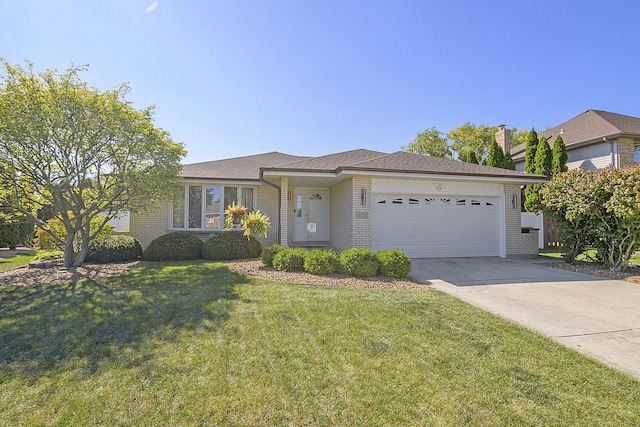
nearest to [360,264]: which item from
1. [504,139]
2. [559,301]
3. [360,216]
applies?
[360,216]

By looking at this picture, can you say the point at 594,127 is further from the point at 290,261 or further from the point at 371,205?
the point at 290,261

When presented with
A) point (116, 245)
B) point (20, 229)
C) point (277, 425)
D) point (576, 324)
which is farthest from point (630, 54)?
point (20, 229)

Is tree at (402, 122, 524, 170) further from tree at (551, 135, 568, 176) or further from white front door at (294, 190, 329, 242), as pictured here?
white front door at (294, 190, 329, 242)

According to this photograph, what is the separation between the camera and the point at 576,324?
13.9 ft

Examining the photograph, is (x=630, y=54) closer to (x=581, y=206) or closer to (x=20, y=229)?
(x=581, y=206)

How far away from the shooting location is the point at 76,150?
7457 millimetres

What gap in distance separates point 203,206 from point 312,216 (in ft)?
14.1

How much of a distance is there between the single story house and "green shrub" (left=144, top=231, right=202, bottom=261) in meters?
1.07

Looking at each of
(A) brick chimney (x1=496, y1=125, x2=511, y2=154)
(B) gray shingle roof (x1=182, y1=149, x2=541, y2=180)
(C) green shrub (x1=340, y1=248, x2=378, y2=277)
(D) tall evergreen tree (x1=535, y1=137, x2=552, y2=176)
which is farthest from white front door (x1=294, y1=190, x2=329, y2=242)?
(A) brick chimney (x1=496, y1=125, x2=511, y2=154)

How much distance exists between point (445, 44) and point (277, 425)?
11.9m

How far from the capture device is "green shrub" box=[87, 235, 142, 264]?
9.09 metres

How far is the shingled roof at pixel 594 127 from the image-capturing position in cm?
1465

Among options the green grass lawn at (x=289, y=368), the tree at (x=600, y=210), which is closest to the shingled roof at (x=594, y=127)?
the tree at (x=600, y=210)

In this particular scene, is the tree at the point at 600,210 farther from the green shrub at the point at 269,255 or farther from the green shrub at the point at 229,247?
the green shrub at the point at 229,247
